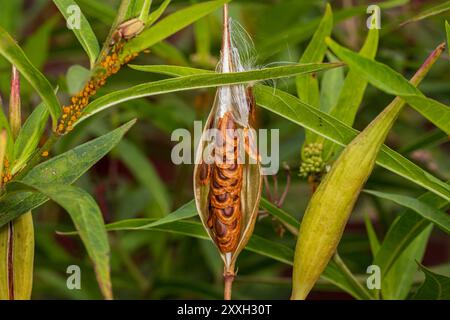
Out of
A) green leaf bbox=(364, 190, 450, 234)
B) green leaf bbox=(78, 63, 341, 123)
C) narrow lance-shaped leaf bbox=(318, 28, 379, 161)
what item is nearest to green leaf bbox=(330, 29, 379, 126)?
narrow lance-shaped leaf bbox=(318, 28, 379, 161)

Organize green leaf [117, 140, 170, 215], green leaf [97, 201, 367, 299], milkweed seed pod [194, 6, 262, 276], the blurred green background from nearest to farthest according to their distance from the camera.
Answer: milkweed seed pod [194, 6, 262, 276] → green leaf [97, 201, 367, 299] → the blurred green background → green leaf [117, 140, 170, 215]

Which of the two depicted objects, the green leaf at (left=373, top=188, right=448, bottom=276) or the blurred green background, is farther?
the blurred green background

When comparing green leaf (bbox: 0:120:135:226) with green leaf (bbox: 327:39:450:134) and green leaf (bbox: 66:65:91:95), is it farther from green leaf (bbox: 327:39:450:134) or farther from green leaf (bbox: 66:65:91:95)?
green leaf (bbox: 327:39:450:134)

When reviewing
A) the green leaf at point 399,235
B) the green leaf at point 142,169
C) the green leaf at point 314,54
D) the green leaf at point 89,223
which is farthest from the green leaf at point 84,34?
the green leaf at point 142,169

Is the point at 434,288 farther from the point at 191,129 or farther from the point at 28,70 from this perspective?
the point at 191,129
